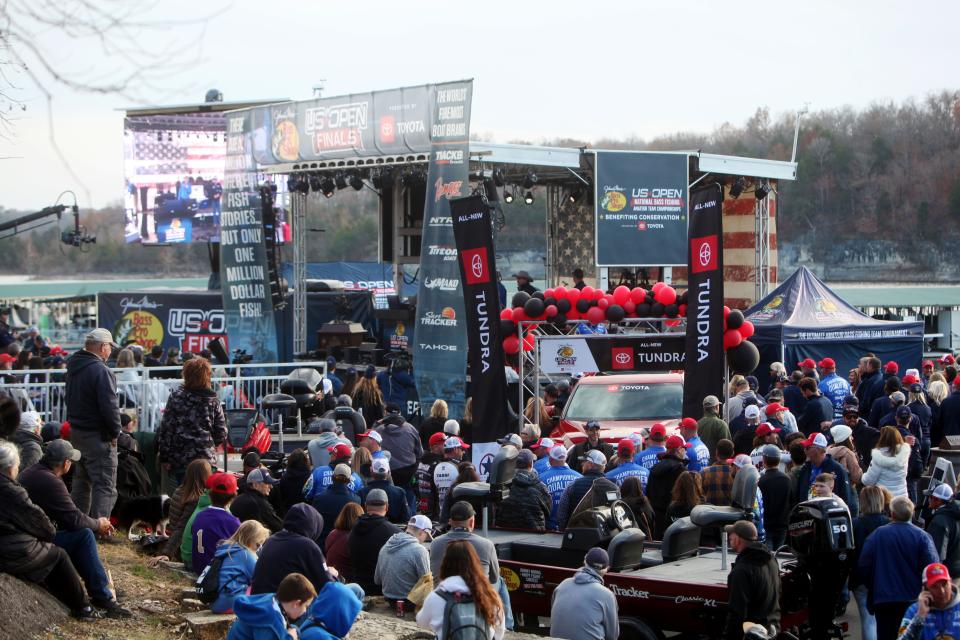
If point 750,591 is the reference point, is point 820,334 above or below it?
above

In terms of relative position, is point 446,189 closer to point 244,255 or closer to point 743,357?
point 743,357

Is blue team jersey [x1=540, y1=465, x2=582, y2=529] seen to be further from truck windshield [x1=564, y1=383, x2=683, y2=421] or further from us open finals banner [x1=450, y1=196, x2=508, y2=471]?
truck windshield [x1=564, y1=383, x2=683, y2=421]

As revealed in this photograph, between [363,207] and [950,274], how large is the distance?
119ft

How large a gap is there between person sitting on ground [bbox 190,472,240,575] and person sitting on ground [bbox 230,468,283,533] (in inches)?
17.0

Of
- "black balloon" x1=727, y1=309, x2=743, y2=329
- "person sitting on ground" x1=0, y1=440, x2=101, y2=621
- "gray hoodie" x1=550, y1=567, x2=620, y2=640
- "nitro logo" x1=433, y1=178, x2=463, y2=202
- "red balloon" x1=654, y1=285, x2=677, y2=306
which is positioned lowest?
"gray hoodie" x1=550, y1=567, x2=620, y2=640

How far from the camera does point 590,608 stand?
748 cm

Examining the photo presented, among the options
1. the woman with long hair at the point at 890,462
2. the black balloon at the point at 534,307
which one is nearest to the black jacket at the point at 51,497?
the woman with long hair at the point at 890,462

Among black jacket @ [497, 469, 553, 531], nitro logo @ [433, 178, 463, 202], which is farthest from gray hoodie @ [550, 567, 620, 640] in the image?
nitro logo @ [433, 178, 463, 202]

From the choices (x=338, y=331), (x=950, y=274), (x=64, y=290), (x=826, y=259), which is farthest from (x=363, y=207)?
(x=338, y=331)

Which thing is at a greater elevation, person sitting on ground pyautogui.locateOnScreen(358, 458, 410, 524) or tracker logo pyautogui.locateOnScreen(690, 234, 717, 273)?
tracker logo pyautogui.locateOnScreen(690, 234, 717, 273)

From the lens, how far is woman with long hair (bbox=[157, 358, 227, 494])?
1034 centimetres

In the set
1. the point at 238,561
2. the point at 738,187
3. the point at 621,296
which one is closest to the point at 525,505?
→ the point at 238,561

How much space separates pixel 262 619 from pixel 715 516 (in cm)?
381

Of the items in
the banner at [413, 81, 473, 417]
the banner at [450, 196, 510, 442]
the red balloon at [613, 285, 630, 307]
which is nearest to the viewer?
the banner at [450, 196, 510, 442]
